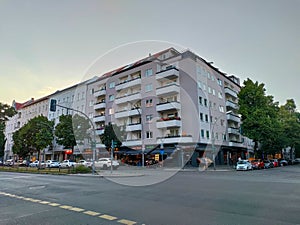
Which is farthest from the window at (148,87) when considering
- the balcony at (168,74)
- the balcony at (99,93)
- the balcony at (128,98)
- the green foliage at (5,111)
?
the green foliage at (5,111)

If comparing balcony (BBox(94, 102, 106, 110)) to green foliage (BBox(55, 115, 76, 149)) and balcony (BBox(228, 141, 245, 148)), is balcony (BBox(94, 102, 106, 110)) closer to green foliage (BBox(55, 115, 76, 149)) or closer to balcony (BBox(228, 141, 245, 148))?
green foliage (BBox(55, 115, 76, 149))

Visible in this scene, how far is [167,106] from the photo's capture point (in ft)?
132

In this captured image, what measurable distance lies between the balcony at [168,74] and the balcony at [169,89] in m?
1.96

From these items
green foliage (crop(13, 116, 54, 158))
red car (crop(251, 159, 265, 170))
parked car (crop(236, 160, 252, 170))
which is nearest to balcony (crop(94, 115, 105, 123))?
green foliage (crop(13, 116, 54, 158))

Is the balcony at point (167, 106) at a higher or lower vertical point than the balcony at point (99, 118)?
higher

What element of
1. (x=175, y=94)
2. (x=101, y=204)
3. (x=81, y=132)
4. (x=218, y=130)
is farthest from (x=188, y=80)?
(x=101, y=204)

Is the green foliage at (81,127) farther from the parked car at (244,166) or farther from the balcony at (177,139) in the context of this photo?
the parked car at (244,166)

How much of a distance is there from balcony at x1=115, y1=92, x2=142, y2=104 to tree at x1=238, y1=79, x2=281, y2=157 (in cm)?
1796

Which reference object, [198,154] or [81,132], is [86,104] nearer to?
[81,132]

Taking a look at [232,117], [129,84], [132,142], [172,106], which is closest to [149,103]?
[172,106]

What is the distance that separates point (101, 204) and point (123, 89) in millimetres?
41246

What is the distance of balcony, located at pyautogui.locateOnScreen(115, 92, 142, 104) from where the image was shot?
146 feet

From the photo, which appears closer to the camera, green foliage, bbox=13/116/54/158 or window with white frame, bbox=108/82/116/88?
green foliage, bbox=13/116/54/158

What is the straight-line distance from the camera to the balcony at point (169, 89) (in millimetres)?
40250
